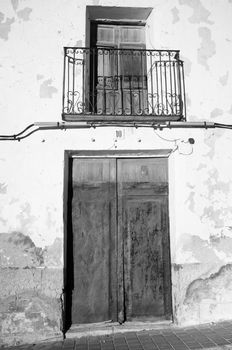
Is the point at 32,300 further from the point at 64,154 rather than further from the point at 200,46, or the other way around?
the point at 200,46

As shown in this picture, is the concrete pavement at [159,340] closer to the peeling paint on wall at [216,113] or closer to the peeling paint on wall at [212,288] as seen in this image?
the peeling paint on wall at [212,288]

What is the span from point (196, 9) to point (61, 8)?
2460 mm

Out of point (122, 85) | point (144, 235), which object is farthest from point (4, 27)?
point (144, 235)

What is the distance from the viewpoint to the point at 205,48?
6.10 metres

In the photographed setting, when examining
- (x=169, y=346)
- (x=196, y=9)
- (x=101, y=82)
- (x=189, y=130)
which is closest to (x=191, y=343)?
(x=169, y=346)

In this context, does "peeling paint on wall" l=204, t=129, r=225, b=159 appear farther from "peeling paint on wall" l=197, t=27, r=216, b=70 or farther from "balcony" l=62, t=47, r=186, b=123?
"peeling paint on wall" l=197, t=27, r=216, b=70

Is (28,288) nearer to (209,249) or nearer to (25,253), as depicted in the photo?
(25,253)

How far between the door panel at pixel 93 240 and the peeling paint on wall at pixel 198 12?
306cm

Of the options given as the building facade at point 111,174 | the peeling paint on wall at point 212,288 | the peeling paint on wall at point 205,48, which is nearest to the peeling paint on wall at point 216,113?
the building facade at point 111,174

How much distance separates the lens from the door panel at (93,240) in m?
5.54

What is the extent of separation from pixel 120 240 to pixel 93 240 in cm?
46

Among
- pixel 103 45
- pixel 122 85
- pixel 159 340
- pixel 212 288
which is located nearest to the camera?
pixel 159 340

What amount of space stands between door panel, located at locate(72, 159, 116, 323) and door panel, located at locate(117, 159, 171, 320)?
0.64 feet

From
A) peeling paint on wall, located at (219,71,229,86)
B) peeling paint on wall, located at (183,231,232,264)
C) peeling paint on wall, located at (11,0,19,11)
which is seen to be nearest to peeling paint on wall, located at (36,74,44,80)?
peeling paint on wall, located at (11,0,19,11)
